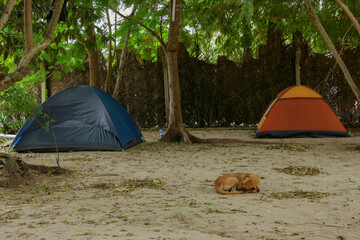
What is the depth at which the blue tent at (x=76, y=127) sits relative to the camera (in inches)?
293

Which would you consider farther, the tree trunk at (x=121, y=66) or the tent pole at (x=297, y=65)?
the tree trunk at (x=121, y=66)

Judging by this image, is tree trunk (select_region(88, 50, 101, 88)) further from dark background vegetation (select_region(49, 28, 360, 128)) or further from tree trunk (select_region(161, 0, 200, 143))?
tree trunk (select_region(161, 0, 200, 143))

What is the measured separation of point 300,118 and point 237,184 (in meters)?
5.36

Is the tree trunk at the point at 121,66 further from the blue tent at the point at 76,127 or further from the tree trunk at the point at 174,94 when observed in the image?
the blue tent at the point at 76,127

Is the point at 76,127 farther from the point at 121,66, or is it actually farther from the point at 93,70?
the point at 121,66

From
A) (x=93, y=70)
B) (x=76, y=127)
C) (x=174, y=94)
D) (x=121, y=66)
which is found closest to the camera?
(x=76, y=127)

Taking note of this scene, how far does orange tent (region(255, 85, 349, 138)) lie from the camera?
920cm

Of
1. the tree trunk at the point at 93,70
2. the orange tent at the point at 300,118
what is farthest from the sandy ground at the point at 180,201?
the tree trunk at the point at 93,70

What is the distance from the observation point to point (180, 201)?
12.7 ft

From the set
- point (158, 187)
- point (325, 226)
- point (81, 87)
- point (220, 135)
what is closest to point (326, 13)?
point (220, 135)

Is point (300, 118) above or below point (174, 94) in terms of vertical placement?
below

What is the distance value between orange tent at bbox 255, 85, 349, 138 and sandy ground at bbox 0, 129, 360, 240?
2.37 meters

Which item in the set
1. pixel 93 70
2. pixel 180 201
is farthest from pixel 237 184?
pixel 93 70

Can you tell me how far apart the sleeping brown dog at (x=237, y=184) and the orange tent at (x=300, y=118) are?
17.0 ft
